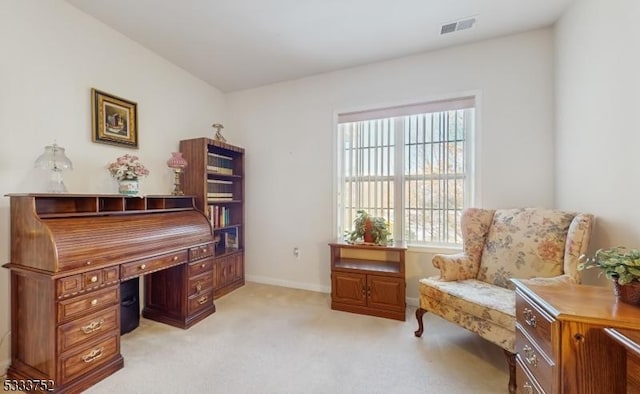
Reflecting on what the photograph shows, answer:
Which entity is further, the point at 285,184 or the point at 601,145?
the point at 285,184

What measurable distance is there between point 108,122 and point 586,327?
3412 millimetres

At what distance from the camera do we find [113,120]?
239 cm

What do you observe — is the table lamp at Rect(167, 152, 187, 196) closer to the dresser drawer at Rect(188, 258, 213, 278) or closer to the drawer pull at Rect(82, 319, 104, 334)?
the dresser drawer at Rect(188, 258, 213, 278)

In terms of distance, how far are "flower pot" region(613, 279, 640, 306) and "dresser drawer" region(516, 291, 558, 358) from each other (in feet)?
1.09

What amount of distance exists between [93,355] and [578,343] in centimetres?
258

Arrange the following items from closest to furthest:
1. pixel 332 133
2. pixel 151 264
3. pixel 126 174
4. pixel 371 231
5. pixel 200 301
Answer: pixel 151 264 < pixel 126 174 < pixel 200 301 < pixel 371 231 < pixel 332 133

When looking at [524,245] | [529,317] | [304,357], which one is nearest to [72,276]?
[304,357]

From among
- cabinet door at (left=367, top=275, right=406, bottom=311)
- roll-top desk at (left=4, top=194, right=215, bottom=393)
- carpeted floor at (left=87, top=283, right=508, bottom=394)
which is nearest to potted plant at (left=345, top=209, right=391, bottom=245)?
cabinet door at (left=367, top=275, right=406, bottom=311)

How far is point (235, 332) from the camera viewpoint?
7.54 ft

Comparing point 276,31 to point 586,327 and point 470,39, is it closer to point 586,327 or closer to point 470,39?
point 470,39

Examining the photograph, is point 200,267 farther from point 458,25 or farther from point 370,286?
point 458,25

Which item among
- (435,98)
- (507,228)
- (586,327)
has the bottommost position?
(586,327)

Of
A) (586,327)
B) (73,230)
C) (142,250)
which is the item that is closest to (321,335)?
(142,250)

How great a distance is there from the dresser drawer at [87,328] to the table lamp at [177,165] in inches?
51.1
